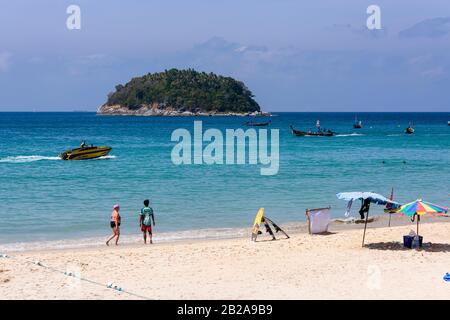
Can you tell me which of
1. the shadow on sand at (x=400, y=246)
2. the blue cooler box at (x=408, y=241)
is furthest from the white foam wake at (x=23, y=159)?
the blue cooler box at (x=408, y=241)

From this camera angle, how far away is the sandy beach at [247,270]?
1332 centimetres

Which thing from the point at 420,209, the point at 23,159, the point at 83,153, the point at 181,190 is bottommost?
the point at 181,190

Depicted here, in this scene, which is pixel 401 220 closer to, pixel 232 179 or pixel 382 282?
pixel 382 282

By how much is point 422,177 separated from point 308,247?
2569cm

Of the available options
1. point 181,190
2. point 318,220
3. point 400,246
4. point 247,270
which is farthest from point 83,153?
point 247,270

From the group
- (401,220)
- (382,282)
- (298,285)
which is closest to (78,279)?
(298,285)

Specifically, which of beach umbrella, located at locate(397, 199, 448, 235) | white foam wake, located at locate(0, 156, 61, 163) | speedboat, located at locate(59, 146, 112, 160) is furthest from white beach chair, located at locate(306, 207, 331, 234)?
white foam wake, located at locate(0, 156, 61, 163)

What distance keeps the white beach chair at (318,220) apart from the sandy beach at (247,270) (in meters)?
0.70

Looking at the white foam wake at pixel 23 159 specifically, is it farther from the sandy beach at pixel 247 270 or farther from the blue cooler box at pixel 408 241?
the blue cooler box at pixel 408 241

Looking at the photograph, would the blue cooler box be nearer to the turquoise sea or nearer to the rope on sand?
the turquoise sea

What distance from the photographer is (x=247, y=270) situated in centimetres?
1566

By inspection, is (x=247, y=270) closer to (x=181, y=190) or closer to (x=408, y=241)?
(x=408, y=241)

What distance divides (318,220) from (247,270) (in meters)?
6.54

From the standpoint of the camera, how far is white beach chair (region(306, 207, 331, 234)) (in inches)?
844
